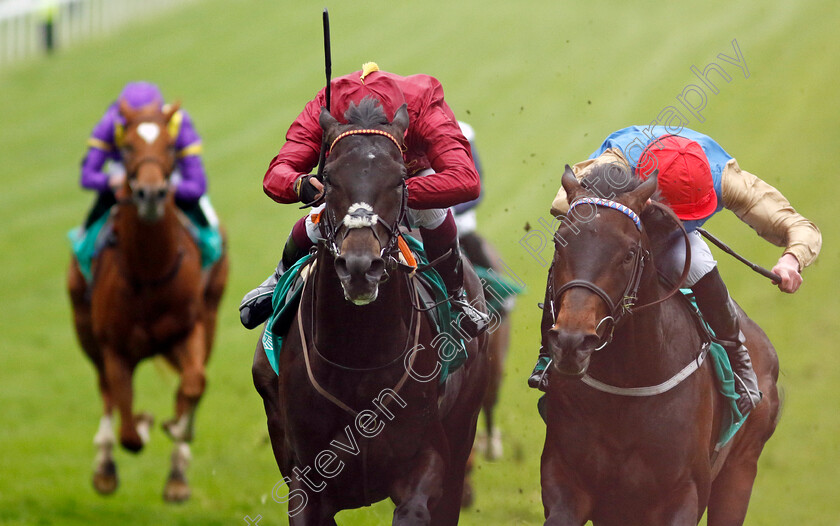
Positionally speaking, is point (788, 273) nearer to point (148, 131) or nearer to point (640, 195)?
point (640, 195)

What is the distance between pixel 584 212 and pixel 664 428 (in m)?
0.85

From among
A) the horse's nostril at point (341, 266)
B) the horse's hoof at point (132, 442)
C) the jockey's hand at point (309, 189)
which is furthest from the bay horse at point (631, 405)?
the horse's hoof at point (132, 442)

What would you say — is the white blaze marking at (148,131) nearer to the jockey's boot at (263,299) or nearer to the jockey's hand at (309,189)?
the jockey's boot at (263,299)

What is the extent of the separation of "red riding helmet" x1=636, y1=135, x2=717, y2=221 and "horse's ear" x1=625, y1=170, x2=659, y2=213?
0.34m

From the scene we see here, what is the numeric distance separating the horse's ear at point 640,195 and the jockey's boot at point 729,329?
552 millimetres

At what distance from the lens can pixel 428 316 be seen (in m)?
4.53

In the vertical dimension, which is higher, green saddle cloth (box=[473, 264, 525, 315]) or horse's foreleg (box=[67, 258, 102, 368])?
green saddle cloth (box=[473, 264, 525, 315])

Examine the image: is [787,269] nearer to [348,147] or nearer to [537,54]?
[348,147]

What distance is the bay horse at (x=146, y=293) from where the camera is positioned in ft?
22.7

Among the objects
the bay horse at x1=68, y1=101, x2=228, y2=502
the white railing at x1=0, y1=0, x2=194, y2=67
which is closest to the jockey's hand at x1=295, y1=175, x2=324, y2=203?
the bay horse at x1=68, y1=101, x2=228, y2=502

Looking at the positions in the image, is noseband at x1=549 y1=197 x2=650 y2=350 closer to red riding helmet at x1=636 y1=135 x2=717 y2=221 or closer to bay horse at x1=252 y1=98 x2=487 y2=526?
red riding helmet at x1=636 y1=135 x2=717 y2=221

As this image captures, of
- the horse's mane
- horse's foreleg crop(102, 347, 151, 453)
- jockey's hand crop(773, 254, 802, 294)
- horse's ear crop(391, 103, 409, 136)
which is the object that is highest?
the horse's mane

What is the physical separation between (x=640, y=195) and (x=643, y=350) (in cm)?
55

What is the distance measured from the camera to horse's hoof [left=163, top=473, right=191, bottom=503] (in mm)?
8055
